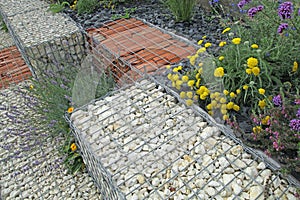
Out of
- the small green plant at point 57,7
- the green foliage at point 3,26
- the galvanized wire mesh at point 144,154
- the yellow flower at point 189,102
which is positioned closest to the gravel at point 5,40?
the green foliage at point 3,26

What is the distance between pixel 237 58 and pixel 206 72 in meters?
0.22

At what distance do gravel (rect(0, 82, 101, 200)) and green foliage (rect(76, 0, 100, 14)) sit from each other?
1.83 meters

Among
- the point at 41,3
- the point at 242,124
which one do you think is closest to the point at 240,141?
the point at 242,124

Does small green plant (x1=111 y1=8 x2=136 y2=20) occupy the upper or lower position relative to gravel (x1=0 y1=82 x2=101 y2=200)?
upper

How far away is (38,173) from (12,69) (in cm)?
192

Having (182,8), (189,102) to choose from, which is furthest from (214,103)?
(182,8)

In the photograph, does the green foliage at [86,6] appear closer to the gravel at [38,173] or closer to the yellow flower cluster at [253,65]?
the gravel at [38,173]

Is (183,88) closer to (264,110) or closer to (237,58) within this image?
(237,58)

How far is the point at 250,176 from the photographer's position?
4.93 feet

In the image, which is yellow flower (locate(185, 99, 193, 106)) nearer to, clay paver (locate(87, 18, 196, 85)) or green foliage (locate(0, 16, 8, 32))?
clay paver (locate(87, 18, 196, 85))

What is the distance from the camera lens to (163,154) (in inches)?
67.3

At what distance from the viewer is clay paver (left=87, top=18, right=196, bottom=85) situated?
107 inches

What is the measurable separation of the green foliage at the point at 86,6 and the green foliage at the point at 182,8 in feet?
4.08

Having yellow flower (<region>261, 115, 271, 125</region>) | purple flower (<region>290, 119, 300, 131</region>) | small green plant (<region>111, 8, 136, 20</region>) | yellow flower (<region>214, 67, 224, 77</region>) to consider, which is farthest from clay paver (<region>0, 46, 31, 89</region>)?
purple flower (<region>290, 119, 300, 131</region>)
